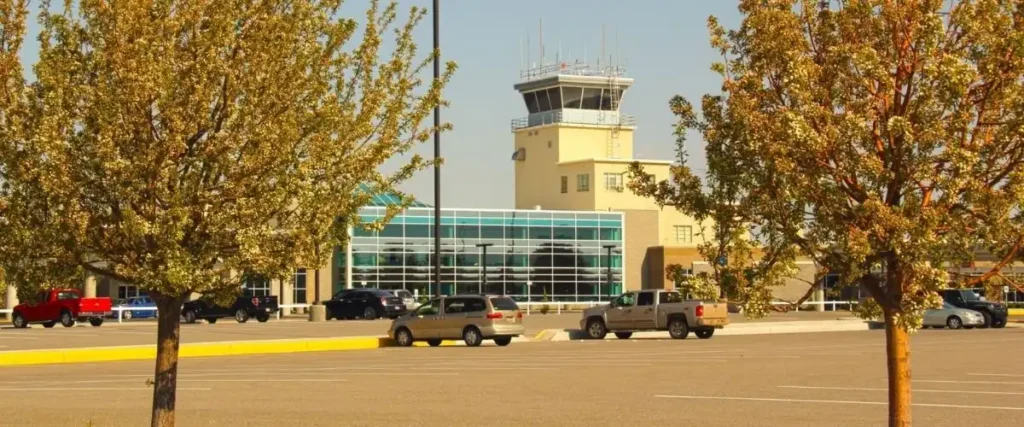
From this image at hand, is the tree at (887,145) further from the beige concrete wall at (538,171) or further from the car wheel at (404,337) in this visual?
the beige concrete wall at (538,171)

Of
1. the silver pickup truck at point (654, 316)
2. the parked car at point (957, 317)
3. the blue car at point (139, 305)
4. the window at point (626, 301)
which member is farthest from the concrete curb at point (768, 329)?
the blue car at point (139, 305)

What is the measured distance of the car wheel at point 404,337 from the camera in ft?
120

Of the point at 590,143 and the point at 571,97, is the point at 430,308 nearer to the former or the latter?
the point at 590,143

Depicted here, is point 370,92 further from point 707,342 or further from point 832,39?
point 707,342

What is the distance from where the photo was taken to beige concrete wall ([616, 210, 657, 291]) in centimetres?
8881

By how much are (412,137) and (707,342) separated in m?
26.3

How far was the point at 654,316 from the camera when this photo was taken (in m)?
39.9

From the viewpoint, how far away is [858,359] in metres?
28.0

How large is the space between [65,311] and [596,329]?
21.1 meters

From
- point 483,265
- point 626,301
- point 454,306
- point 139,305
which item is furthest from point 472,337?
point 483,265

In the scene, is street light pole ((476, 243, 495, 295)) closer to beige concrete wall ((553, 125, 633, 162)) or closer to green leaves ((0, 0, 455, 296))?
beige concrete wall ((553, 125, 633, 162))

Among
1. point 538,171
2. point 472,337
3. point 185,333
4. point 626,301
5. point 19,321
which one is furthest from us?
point 538,171

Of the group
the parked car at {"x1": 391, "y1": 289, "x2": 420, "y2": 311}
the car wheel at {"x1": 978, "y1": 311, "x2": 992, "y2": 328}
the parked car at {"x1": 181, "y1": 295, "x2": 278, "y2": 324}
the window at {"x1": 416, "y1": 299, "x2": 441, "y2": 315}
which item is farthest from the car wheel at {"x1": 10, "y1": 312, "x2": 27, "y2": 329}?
the car wheel at {"x1": 978, "y1": 311, "x2": 992, "y2": 328}

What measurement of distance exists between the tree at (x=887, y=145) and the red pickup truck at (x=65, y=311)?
4297 cm
